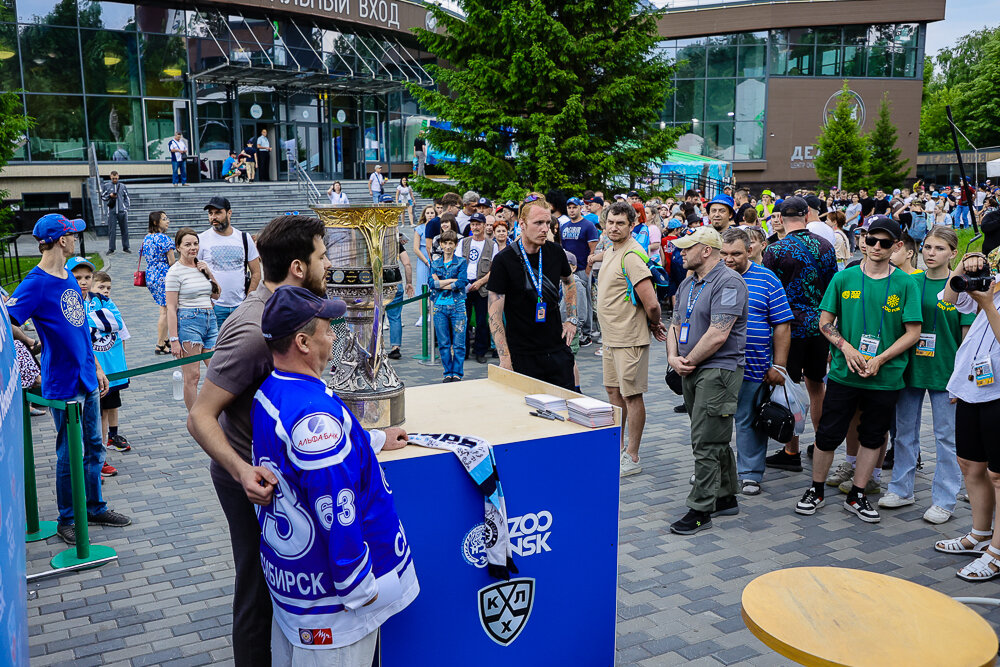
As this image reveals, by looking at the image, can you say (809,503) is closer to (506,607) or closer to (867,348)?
(867,348)

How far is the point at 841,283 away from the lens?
602cm

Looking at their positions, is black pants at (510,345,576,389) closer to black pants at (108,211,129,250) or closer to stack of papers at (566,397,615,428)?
stack of papers at (566,397,615,428)

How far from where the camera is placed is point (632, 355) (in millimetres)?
6609

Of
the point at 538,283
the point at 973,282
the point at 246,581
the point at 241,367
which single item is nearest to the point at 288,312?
the point at 241,367

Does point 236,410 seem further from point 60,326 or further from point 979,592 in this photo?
point 979,592

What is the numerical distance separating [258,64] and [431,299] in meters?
→ 27.1

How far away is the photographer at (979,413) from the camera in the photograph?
456 centimetres

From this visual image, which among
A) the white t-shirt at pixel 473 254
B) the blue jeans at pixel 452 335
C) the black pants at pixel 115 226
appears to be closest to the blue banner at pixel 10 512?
the blue jeans at pixel 452 335

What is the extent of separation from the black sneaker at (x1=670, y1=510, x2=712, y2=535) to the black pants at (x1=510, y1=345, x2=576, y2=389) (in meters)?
1.31

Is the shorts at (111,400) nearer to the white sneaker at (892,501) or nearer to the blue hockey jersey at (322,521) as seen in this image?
the blue hockey jersey at (322,521)

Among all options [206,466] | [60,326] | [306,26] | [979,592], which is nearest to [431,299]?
[206,466]

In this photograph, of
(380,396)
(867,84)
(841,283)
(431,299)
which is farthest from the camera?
(867,84)

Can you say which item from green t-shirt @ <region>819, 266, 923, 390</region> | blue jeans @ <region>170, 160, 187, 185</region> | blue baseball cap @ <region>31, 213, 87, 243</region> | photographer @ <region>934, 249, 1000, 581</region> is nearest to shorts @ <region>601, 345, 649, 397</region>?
green t-shirt @ <region>819, 266, 923, 390</region>

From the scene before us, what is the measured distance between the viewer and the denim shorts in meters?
7.71
